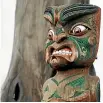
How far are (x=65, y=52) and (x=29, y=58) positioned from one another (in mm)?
740

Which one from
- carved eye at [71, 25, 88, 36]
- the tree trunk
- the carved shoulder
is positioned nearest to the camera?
the carved shoulder

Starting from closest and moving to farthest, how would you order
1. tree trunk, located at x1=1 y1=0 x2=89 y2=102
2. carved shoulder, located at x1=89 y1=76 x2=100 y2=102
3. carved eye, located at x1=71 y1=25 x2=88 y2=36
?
carved shoulder, located at x1=89 y1=76 x2=100 y2=102
carved eye, located at x1=71 y1=25 x2=88 y2=36
tree trunk, located at x1=1 y1=0 x2=89 y2=102

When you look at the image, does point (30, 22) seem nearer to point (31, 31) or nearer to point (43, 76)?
point (31, 31)

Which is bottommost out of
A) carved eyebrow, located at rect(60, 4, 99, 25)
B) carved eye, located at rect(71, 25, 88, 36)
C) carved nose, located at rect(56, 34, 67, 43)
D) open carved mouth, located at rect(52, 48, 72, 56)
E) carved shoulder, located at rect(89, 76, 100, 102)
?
carved shoulder, located at rect(89, 76, 100, 102)

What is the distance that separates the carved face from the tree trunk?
1.79ft

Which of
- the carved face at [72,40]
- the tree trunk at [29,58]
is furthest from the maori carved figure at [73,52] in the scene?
the tree trunk at [29,58]

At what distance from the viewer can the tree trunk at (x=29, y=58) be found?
4.50 meters

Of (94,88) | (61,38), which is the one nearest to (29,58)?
(61,38)

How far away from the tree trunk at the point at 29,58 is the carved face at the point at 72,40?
0.54 m

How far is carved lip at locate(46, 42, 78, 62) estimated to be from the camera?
385cm

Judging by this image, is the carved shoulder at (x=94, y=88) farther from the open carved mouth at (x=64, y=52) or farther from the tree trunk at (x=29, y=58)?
the tree trunk at (x=29, y=58)

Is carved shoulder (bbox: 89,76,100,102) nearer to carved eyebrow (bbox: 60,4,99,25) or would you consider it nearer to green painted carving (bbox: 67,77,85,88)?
green painted carving (bbox: 67,77,85,88)

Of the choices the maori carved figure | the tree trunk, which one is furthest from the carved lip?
the tree trunk

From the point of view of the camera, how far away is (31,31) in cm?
457
